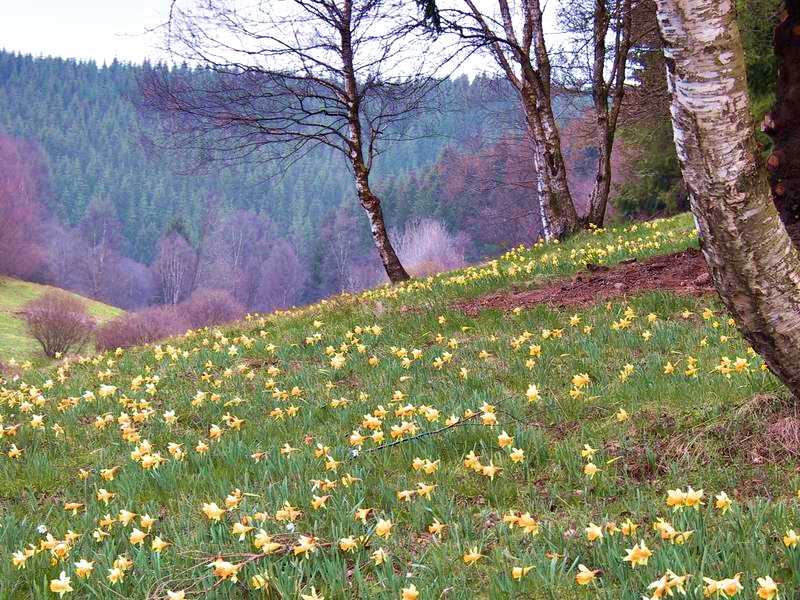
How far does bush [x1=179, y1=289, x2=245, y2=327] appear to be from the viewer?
5480cm

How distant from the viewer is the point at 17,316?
45.2m

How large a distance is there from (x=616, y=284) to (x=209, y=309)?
176 ft

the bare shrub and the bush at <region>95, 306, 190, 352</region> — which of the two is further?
the bare shrub

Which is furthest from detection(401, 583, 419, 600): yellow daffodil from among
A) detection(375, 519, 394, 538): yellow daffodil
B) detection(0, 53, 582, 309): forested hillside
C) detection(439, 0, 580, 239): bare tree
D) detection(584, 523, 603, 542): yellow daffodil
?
detection(0, 53, 582, 309): forested hillside

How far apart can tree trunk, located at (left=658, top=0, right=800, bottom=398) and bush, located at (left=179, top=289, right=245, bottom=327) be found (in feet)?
171

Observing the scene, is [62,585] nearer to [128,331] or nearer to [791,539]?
[791,539]

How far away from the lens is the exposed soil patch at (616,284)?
6.72 meters

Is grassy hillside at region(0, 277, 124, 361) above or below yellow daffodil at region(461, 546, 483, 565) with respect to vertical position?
below

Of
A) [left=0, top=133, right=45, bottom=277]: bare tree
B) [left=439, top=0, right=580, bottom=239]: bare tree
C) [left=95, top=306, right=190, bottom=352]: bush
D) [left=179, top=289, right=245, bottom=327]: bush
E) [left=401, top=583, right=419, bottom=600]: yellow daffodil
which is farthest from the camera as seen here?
[left=0, top=133, right=45, bottom=277]: bare tree

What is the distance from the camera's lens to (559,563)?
216cm

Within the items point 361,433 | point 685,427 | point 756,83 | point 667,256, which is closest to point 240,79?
point 667,256

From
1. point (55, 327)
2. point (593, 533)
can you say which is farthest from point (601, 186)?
point (55, 327)

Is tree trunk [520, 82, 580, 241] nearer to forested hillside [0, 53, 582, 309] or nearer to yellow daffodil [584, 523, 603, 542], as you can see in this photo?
yellow daffodil [584, 523, 603, 542]

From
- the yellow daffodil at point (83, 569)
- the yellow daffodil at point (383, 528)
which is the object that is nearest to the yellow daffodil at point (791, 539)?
the yellow daffodil at point (383, 528)
